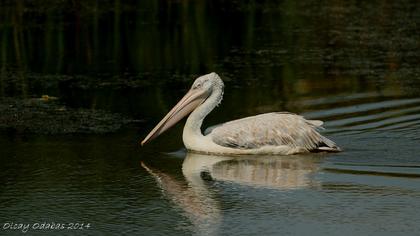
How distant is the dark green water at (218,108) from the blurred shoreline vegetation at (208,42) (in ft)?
0.09

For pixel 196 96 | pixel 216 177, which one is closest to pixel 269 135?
pixel 196 96

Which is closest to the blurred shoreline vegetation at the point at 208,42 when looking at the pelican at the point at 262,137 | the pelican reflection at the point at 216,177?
the pelican at the point at 262,137

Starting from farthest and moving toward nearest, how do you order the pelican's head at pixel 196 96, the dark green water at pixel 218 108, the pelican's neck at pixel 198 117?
the pelican's head at pixel 196 96 → the pelican's neck at pixel 198 117 → the dark green water at pixel 218 108

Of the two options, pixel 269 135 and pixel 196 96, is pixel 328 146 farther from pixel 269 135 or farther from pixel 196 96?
pixel 196 96

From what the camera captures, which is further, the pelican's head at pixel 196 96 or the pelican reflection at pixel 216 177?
the pelican's head at pixel 196 96

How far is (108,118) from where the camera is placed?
9.37 metres

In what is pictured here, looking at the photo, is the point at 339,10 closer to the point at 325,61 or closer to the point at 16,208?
the point at 325,61

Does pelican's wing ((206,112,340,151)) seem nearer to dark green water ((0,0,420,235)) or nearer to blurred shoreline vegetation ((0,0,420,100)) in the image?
dark green water ((0,0,420,235))

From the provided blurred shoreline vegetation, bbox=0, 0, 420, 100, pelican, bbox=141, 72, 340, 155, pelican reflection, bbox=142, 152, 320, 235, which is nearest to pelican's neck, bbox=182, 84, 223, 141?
pelican, bbox=141, 72, 340, 155

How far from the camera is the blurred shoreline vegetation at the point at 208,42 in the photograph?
11453 mm

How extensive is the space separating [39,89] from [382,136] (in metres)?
3.70

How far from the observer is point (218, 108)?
9828 millimetres

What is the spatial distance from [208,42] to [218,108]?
3862 millimetres

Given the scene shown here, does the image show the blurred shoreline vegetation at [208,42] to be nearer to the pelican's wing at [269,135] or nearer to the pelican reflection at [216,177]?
the pelican's wing at [269,135]
